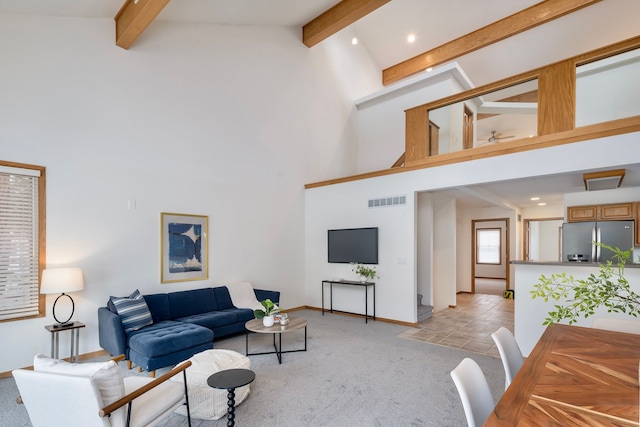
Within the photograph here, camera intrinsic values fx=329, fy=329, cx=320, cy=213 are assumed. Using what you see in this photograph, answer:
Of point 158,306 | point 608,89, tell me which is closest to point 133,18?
→ point 158,306

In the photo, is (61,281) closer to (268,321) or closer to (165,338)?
(165,338)

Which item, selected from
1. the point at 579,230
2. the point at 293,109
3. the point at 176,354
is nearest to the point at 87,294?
the point at 176,354

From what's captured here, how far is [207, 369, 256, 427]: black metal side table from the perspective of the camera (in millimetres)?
2350

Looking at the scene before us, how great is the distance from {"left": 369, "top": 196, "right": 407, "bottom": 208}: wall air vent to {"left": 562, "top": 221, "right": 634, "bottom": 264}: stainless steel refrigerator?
11.8 ft

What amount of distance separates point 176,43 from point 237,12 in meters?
1.24

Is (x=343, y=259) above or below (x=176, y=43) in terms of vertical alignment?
below

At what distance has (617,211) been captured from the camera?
19.9 feet

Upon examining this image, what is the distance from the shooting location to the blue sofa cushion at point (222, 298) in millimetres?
5240

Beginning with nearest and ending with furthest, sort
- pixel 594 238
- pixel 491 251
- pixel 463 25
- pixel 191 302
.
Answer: pixel 191 302, pixel 594 238, pixel 463 25, pixel 491 251

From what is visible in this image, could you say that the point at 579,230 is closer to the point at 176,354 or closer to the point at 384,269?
the point at 384,269

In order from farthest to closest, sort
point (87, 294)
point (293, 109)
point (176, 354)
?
point (293, 109) → point (87, 294) → point (176, 354)

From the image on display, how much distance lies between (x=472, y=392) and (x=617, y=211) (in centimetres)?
664

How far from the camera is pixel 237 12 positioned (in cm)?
563

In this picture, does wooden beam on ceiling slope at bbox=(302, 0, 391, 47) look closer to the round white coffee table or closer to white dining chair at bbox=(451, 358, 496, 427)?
the round white coffee table
